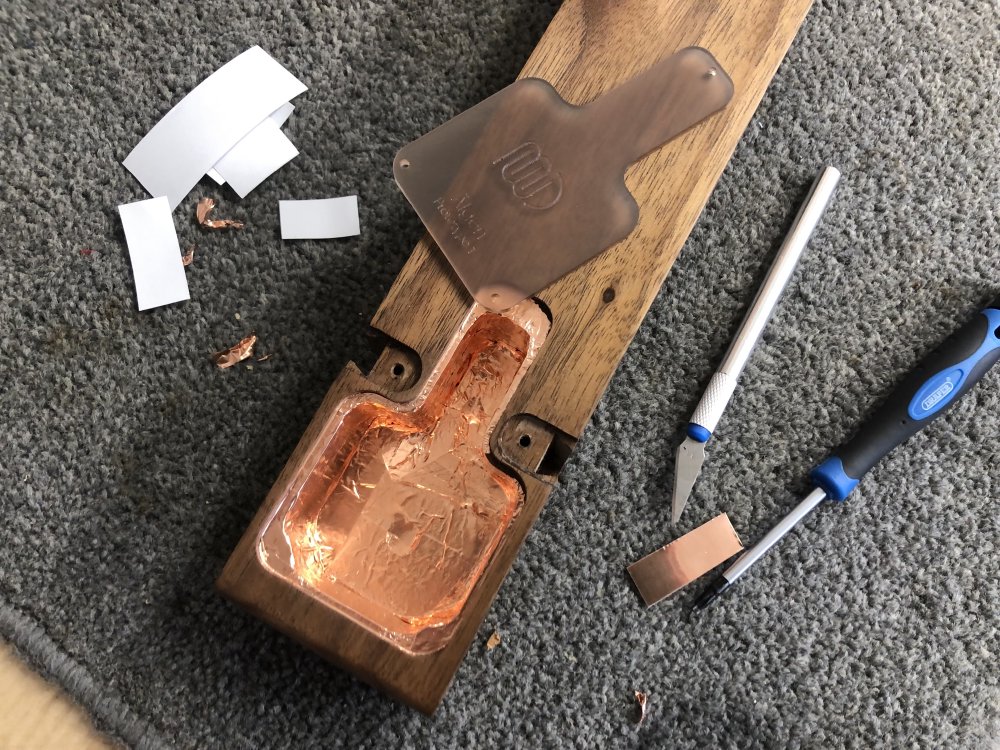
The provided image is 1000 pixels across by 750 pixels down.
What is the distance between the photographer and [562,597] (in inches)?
26.4

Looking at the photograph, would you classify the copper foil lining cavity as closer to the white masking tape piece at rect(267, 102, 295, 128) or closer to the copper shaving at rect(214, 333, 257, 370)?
the copper shaving at rect(214, 333, 257, 370)

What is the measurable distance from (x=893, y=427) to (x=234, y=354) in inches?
23.1

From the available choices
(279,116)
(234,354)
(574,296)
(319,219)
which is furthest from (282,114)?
(574,296)

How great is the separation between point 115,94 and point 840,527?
779mm

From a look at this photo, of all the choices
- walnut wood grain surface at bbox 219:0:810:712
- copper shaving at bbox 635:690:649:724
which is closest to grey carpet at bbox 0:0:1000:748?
copper shaving at bbox 635:690:649:724

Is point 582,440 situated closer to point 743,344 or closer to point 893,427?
point 743,344

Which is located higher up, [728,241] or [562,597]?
[728,241]

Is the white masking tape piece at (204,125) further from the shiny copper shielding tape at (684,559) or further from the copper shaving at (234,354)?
the shiny copper shielding tape at (684,559)

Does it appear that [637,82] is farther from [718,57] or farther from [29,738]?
[29,738]

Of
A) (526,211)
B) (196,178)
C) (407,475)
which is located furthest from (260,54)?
(407,475)

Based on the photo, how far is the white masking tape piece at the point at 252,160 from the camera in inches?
27.6

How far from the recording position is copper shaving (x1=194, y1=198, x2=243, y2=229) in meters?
0.69

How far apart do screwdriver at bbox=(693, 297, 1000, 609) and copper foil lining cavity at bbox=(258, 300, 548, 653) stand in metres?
0.23

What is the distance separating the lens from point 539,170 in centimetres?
61
